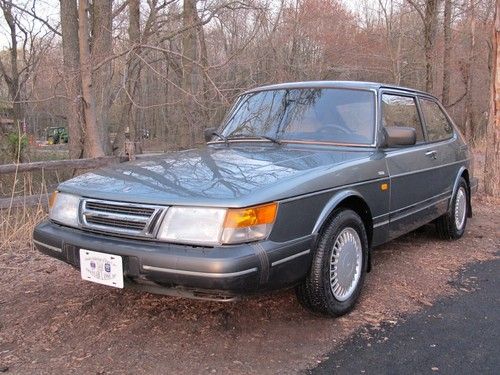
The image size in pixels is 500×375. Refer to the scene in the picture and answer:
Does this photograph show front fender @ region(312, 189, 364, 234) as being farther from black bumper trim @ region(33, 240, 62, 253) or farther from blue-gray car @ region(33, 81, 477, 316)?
black bumper trim @ region(33, 240, 62, 253)

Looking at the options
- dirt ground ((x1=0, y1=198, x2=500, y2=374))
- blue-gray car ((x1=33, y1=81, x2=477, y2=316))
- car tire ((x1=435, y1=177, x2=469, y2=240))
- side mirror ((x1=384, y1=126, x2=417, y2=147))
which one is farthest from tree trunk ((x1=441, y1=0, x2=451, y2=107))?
dirt ground ((x1=0, y1=198, x2=500, y2=374))

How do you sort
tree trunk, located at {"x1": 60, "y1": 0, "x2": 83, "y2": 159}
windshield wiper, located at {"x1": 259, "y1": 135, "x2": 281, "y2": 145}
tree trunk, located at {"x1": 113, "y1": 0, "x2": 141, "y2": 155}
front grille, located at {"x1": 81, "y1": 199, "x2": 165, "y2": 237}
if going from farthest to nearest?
tree trunk, located at {"x1": 113, "y1": 0, "x2": 141, "y2": 155}
tree trunk, located at {"x1": 60, "y1": 0, "x2": 83, "y2": 159}
windshield wiper, located at {"x1": 259, "y1": 135, "x2": 281, "y2": 145}
front grille, located at {"x1": 81, "y1": 199, "x2": 165, "y2": 237}

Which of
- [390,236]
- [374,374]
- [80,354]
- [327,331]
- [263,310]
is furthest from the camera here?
[390,236]

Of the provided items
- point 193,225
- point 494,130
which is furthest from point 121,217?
point 494,130

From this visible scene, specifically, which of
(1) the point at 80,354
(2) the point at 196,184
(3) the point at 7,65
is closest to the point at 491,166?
(2) the point at 196,184

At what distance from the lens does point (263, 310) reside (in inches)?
140

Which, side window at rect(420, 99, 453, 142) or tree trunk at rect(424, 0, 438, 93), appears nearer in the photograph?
side window at rect(420, 99, 453, 142)

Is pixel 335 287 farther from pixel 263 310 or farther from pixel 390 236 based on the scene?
pixel 390 236

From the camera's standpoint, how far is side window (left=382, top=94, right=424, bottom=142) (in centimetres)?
438

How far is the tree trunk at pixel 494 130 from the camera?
8.26 meters

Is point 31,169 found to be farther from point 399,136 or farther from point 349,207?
point 399,136

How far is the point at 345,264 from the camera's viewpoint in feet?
11.5

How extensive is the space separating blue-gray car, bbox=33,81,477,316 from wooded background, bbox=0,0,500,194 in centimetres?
490

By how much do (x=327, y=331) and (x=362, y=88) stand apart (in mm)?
2125
